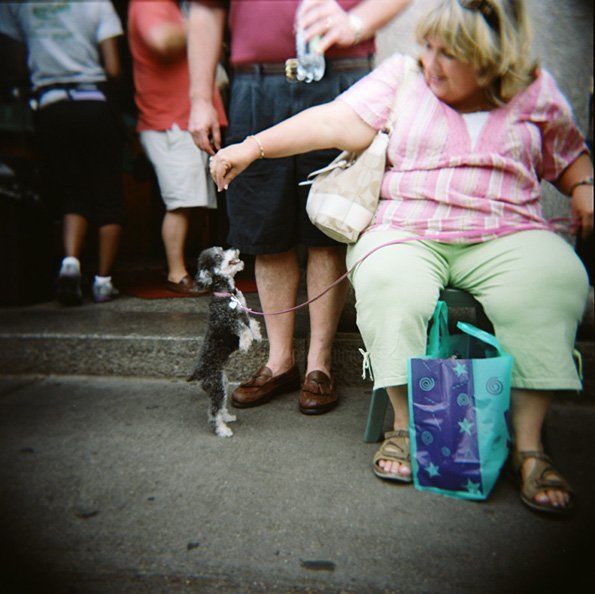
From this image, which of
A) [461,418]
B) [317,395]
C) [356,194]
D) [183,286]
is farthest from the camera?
[183,286]

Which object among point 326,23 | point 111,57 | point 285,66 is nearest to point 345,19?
point 326,23

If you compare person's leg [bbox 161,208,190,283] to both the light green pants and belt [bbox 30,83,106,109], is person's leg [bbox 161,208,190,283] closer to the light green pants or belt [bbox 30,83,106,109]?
belt [bbox 30,83,106,109]

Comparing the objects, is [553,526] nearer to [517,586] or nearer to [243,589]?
[517,586]

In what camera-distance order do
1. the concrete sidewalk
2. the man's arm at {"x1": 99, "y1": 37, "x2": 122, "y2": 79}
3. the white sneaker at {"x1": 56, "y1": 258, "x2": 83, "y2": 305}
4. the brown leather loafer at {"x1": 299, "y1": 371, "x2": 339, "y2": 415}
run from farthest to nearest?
the white sneaker at {"x1": 56, "y1": 258, "x2": 83, "y2": 305}, the man's arm at {"x1": 99, "y1": 37, "x2": 122, "y2": 79}, the brown leather loafer at {"x1": 299, "y1": 371, "x2": 339, "y2": 415}, the concrete sidewalk

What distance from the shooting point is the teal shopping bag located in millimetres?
1483

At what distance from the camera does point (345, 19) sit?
169 cm

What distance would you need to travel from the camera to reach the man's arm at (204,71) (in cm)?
186

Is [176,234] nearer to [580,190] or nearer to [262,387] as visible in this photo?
[262,387]

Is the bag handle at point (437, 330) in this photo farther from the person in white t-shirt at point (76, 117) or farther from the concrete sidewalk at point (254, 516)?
the person in white t-shirt at point (76, 117)

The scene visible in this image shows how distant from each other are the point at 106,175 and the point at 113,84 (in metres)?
0.53

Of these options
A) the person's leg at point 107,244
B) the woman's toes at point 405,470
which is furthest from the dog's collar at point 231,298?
the person's leg at point 107,244

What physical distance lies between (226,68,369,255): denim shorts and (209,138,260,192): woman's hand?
400mm

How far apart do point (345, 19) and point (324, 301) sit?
1025mm

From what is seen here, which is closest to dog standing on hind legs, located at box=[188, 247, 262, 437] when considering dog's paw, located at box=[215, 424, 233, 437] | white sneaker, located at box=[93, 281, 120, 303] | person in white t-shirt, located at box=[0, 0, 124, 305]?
dog's paw, located at box=[215, 424, 233, 437]
